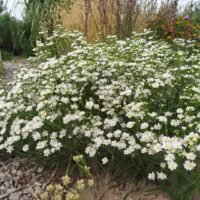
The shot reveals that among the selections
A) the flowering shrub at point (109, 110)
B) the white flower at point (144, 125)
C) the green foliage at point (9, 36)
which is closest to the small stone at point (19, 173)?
the flowering shrub at point (109, 110)

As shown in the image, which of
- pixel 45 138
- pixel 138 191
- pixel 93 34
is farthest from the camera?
pixel 93 34

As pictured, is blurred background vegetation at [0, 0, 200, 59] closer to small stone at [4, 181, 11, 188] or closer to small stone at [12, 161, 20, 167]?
small stone at [12, 161, 20, 167]

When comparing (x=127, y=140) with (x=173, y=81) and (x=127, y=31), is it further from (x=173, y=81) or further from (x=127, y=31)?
(x=127, y=31)

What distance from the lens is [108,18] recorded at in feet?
18.3

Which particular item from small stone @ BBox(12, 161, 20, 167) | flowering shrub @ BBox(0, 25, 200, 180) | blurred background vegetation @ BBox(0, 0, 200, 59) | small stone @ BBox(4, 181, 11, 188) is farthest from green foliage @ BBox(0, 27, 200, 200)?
blurred background vegetation @ BBox(0, 0, 200, 59)

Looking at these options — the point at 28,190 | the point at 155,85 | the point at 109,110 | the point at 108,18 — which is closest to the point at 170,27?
the point at 108,18

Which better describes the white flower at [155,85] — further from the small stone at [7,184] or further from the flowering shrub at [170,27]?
the flowering shrub at [170,27]

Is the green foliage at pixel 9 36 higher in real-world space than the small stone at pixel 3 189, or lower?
higher

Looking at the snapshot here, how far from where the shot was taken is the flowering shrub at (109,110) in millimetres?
2178

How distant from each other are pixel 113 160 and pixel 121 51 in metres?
1.28

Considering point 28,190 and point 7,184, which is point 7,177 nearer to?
point 7,184

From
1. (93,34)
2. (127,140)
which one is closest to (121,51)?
(127,140)

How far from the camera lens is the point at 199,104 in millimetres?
2371

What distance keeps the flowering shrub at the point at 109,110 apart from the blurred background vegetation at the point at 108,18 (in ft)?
5.86
